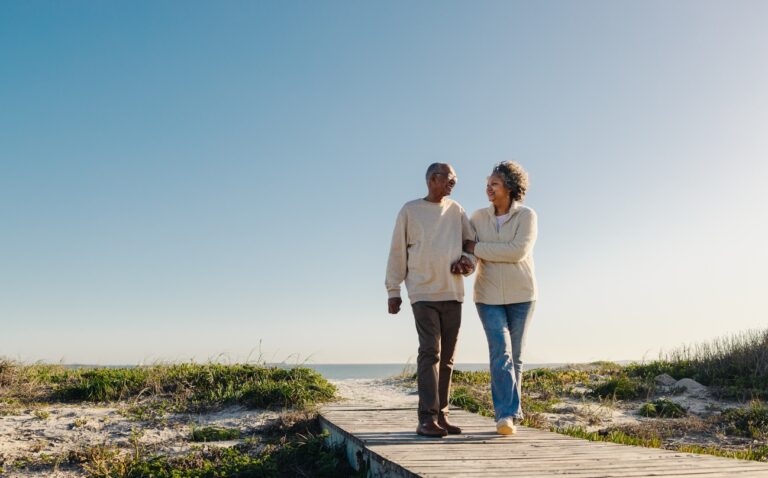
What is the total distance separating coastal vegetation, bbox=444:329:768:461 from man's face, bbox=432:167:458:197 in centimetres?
310

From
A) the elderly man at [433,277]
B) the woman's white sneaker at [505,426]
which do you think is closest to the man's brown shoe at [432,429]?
the elderly man at [433,277]

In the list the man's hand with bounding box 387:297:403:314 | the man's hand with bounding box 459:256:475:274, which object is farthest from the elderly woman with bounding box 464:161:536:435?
the man's hand with bounding box 387:297:403:314

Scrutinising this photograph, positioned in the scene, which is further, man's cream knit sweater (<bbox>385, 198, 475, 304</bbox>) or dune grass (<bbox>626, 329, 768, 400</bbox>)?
dune grass (<bbox>626, 329, 768, 400</bbox>)

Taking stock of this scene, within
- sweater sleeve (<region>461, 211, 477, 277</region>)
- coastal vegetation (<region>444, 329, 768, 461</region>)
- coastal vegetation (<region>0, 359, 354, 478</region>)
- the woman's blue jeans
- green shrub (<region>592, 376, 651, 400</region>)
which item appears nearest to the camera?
the woman's blue jeans

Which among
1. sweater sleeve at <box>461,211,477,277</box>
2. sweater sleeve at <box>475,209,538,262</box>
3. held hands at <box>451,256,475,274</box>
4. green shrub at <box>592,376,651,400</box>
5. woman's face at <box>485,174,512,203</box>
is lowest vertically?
green shrub at <box>592,376,651,400</box>

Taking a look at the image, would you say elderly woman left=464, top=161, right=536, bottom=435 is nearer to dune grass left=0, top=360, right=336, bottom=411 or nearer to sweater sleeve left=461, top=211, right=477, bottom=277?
sweater sleeve left=461, top=211, right=477, bottom=277

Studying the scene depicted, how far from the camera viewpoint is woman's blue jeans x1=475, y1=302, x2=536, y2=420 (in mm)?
5973

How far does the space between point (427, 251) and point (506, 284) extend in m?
0.81

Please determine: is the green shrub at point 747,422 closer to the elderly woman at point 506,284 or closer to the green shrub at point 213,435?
the elderly woman at point 506,284

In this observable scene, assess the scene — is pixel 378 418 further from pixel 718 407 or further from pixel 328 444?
pixel 718 407

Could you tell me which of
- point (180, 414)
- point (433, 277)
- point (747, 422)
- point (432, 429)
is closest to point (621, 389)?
point (747, 422)

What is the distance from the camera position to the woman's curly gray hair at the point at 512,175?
6246 mm

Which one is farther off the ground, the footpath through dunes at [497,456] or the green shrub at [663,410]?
the footpath through dunes at [497,456]

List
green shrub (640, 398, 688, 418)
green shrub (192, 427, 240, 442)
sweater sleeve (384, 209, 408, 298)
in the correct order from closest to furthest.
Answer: sweater sleeve (384, 209, 408, 298) → green shrub (192, 427, 240, 442) → green shrub (640, 398, 688, 418)
